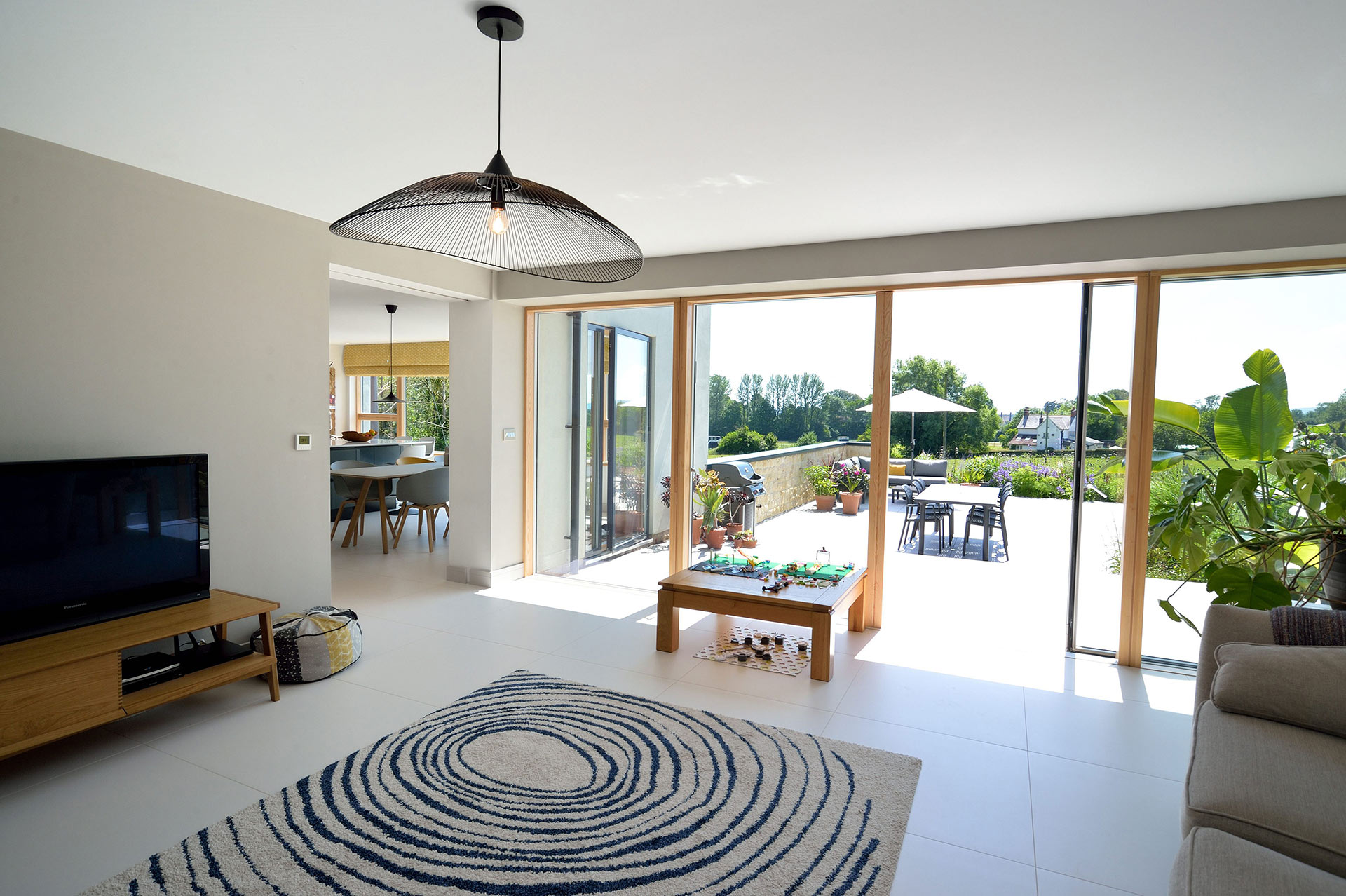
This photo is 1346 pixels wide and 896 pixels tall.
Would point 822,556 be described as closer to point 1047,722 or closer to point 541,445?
point 1047,722

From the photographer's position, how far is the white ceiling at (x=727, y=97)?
6.02ft

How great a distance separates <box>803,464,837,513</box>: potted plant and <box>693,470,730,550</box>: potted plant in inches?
25.6

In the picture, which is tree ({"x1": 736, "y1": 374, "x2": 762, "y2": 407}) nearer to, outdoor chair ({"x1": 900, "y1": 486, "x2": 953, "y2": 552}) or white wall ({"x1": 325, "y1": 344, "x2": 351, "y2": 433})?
outdoor chair ({"x1": 900, "y1": 486, "x2": 953, "y2": 552})

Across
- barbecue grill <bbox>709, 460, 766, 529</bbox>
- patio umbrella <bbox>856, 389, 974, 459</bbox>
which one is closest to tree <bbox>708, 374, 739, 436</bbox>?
barbecue grill <bbox>709, 460, 766, 529</bbox>

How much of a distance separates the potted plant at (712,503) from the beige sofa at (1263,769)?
3.00m

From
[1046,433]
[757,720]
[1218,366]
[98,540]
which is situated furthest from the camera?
[1046,433]

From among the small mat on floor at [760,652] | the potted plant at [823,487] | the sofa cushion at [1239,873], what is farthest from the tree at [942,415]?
the sofa cushion at [1239,873]

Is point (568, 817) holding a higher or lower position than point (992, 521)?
lower

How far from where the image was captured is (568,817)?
2395 mm

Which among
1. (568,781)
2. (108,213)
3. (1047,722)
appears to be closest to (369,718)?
(568,781)

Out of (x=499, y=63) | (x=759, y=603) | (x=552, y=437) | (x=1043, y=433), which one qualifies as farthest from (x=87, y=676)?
(x=1043, y=433)

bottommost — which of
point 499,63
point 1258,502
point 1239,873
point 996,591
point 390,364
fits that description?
point 996,591

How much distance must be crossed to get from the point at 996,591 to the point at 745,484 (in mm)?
1781

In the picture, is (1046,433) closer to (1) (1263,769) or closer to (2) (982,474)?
(2) (982,474)
